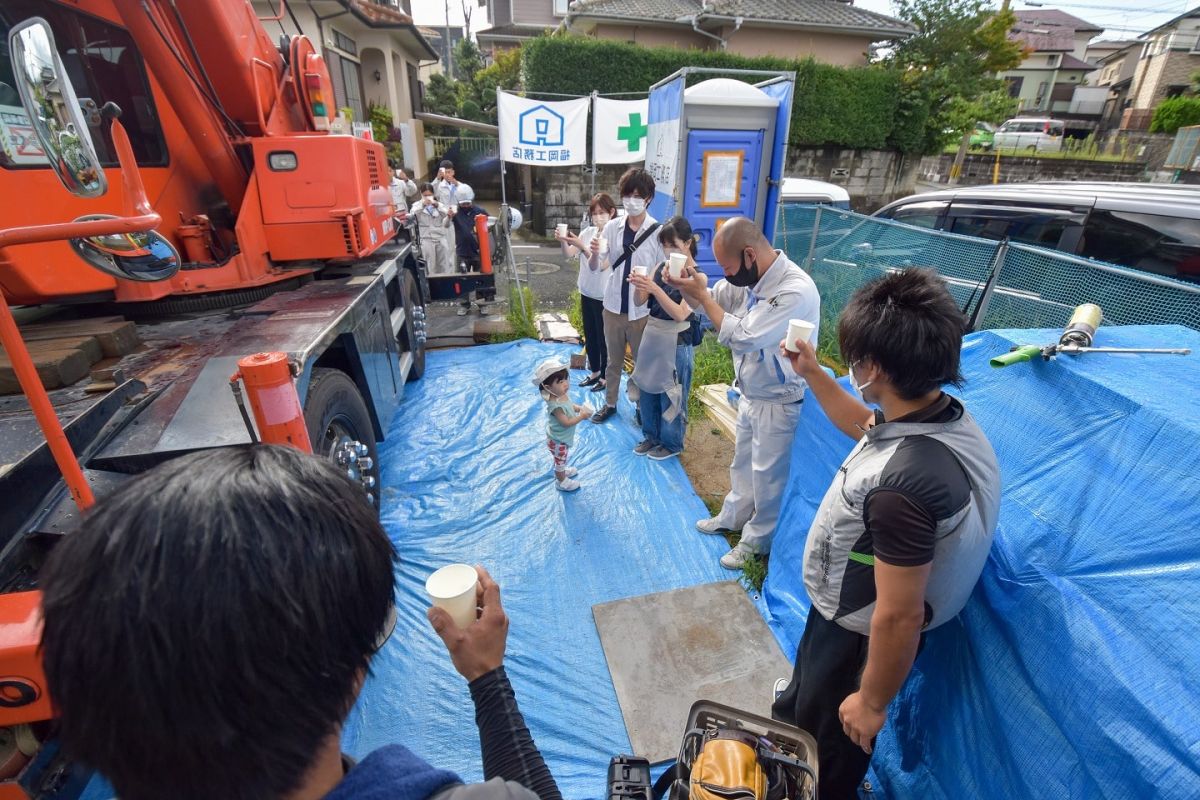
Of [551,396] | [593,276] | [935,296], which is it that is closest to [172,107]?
[551,396]

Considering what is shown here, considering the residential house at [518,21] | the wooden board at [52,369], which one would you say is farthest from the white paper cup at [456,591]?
the residential house at [518,21]

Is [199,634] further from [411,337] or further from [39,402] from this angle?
[411,337]

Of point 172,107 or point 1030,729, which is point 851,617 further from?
point 172,107

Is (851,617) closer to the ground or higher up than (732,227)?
closer to the ground

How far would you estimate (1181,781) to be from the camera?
1099mm

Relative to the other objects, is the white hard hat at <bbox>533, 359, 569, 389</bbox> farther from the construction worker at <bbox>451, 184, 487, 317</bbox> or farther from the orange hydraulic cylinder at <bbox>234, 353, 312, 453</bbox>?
the construction worker at <bbox>451, 184, 487, 317</bbox>

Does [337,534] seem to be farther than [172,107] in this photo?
No

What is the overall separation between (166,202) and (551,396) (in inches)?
95.2

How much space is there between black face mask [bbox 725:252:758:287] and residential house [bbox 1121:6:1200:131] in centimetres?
3192

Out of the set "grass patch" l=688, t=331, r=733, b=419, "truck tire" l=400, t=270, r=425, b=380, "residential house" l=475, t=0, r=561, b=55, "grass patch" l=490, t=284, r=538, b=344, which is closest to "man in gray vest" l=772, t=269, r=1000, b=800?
"grass patch" l=688, t=331, r=733, b=419

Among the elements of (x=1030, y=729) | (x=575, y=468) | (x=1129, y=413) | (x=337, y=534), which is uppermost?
(x=337, y=534)

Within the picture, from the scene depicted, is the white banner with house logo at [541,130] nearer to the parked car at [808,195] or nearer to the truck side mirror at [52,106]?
the parked car at [808,195]

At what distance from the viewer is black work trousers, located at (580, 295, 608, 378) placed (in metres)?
4.98

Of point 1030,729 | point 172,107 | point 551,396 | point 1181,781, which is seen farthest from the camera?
point 551,396
